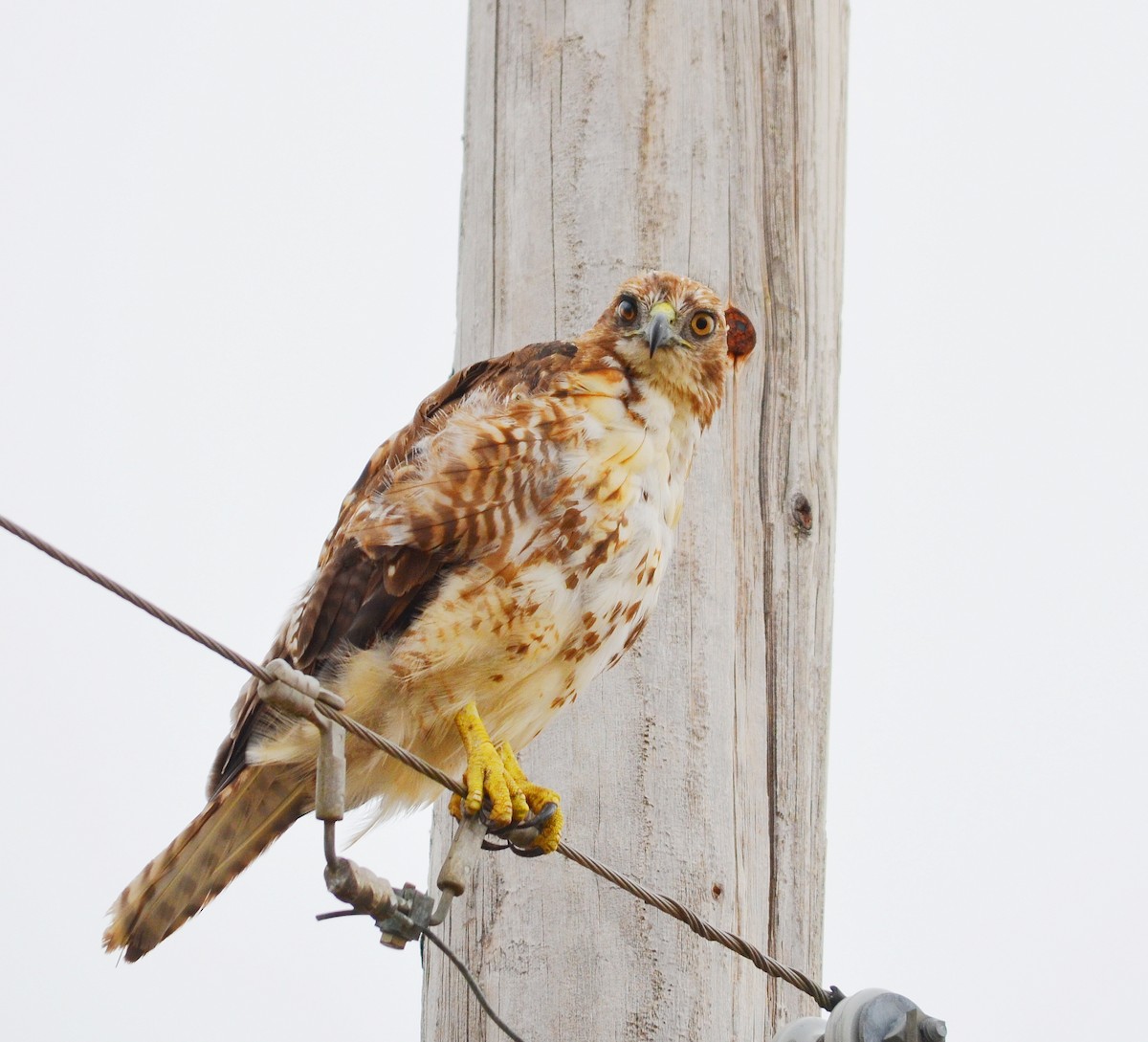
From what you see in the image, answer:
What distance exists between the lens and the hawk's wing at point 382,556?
3.57 meters

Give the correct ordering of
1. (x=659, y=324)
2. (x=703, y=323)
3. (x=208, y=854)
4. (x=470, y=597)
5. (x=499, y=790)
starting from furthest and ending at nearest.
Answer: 1. (x=703, y=323)
2. (x=659, y=324)
3. (x=208, y=854)
4. (x=470, y=597)
5. (x=499, y=790)

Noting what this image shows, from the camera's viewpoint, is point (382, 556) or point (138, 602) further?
point (382, 556)

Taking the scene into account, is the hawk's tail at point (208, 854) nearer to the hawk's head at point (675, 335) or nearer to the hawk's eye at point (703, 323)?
the hawk's head at point (675, 335)

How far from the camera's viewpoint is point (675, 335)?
152 inches

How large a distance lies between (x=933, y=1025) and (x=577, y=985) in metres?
0.97

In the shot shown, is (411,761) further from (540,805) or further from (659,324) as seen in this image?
(659,324)

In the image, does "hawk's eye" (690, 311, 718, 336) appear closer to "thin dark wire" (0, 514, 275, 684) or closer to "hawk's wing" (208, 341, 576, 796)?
"hawk's wing" (208, 341, 576, 796)

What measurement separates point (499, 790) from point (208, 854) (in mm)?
808

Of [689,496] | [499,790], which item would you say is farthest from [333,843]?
[689,496]

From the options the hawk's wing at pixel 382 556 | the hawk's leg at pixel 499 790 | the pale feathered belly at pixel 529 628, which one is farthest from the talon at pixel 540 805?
the hawk's wing at pixel 382 556

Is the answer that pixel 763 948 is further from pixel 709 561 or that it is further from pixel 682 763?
pixel 709 561

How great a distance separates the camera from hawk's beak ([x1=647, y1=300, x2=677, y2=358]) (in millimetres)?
3799

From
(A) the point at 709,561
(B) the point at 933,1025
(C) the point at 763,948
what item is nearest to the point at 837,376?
(A) the point at 709,561

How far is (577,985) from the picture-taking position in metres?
3.40
